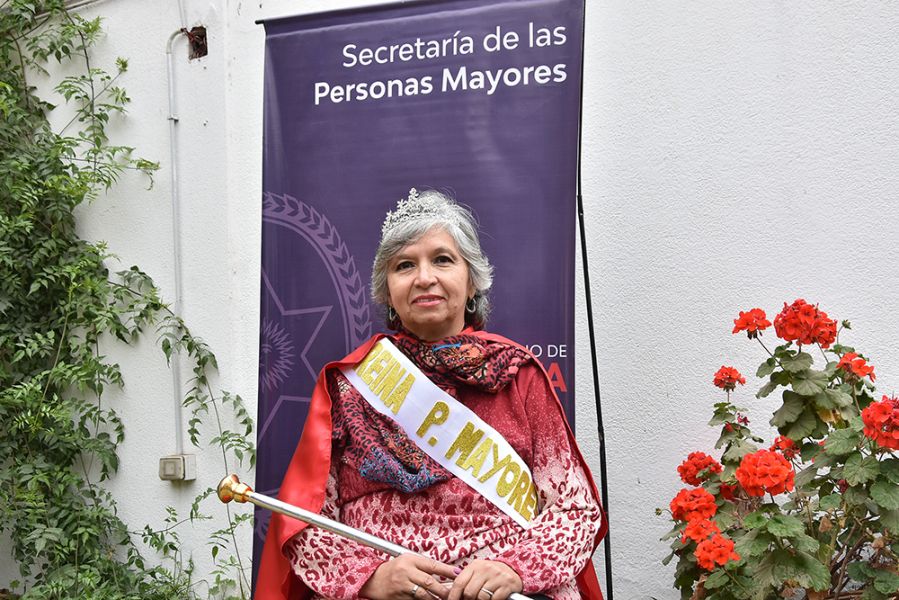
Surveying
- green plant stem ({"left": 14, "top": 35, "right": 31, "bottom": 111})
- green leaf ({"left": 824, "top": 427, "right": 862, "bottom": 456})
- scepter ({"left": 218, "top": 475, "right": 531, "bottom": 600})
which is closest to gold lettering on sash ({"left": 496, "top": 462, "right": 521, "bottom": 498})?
scepter ({"left": 218, "top": 475, "right": 531, "bottom": 600})

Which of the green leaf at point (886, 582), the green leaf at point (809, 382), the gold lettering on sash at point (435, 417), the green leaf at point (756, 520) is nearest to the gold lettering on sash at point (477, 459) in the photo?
the gold lettering on sash at point (435, 417)

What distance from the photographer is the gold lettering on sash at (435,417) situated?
190cm

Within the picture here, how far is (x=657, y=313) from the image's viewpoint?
2734 mm

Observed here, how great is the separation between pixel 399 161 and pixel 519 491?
44.1 inches

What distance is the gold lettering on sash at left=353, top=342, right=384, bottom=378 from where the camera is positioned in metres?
1.97

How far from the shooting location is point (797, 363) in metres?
2.17

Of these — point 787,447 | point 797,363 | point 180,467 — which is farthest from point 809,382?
point 180,467

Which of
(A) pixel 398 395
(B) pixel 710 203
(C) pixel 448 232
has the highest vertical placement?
(B) pixel 710 203

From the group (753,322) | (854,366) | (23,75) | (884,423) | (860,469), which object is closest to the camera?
(884,423)

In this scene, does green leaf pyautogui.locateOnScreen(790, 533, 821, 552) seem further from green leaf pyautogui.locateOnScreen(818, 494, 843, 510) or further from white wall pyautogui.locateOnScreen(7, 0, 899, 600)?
white wall pyautogui.locateOnScreen(7, 0, 899, 600)

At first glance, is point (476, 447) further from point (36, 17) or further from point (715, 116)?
point (36, 17)

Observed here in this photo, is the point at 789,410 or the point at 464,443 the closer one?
the point at 464,443

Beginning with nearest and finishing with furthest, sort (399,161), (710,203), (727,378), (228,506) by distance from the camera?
(727,378)
(399,161)
(710,203)
(228,506)

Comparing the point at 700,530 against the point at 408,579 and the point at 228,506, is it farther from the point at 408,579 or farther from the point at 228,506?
the point at 228,506
